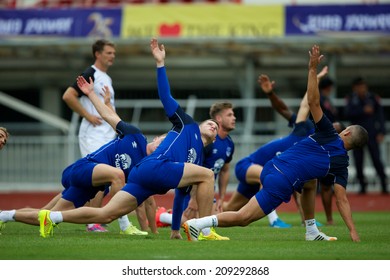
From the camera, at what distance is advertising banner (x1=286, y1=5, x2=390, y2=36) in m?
24.8

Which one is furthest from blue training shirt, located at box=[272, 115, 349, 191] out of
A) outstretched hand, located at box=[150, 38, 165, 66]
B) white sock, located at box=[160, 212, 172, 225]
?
white sock, located at box=[160, 212, 172, 225]

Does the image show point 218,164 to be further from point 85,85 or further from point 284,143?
point 85,85

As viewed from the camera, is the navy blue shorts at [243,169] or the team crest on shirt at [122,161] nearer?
the team crest on shirt at [122,161]

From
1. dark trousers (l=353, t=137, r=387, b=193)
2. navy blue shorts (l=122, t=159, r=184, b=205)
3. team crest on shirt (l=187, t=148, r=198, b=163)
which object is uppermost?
team crest on shirt (l=187, t=148, r=198, b=163)

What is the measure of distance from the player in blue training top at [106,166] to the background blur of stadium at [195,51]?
11124mm

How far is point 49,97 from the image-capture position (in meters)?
Answer: 30.0

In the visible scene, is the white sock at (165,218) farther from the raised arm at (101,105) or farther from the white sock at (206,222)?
the white sock at (206,222)

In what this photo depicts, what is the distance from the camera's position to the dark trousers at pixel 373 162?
22.0 meters

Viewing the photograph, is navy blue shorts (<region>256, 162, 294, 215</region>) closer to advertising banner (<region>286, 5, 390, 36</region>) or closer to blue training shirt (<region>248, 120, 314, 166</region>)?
blue training shirt (<region>248, 120, 314, 166</region>)

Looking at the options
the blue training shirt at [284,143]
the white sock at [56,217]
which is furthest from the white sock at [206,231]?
the blue training shirt at [284,143]

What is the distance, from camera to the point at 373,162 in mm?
22234

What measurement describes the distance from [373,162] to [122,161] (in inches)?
418

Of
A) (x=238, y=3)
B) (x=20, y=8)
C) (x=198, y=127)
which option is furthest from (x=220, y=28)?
(x=198, y=127)

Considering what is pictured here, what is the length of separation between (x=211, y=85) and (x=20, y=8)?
19.5 feet
